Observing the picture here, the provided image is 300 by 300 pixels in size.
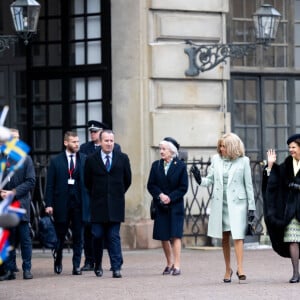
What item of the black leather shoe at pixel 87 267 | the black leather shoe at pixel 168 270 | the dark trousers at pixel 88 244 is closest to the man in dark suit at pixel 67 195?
the dark trousers at pixel 88 244

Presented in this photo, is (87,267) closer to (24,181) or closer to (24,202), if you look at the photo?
(24,202)

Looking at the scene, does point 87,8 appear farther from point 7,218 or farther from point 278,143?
point 7,218

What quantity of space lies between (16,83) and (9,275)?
7.85 meters

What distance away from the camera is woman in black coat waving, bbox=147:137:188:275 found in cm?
1612

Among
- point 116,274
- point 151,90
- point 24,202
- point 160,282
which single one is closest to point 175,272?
point 116,274

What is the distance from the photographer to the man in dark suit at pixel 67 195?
1648 cm

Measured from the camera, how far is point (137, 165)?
2016 cm

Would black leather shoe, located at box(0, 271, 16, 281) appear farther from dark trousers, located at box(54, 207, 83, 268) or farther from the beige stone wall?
the beige stone wall

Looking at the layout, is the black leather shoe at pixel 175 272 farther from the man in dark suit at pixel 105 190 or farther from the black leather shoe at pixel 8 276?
the black leather shoe at pixel 8 276

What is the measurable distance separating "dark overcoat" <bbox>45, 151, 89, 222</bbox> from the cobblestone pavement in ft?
2.56

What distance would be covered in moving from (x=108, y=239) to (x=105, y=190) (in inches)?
23.5

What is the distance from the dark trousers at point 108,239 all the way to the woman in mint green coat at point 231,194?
1366 mm

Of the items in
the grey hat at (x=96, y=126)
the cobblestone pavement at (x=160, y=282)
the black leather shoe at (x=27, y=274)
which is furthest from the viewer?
the grey hat at (x=96, y=126)

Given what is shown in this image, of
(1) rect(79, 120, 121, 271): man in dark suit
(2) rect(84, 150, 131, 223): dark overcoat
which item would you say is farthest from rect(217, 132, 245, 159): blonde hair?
(1) rect(79, 120, 121, 271): man in dark suit
